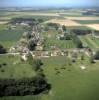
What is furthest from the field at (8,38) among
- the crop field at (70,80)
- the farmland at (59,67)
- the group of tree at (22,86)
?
the group of tree at (22,86)

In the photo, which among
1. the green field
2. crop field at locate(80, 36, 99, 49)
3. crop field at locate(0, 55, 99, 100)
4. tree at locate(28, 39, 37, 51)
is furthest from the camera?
the green field

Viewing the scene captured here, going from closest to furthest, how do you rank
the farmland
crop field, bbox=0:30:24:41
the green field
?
the farmland, the green field, crop field, bbox=0:30:24:41

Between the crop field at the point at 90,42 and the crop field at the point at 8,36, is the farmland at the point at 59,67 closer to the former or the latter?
the crop field at the point at 90,42

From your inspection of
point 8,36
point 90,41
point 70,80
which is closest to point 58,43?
point 90,41

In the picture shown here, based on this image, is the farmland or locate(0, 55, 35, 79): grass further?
locate(0, 55, 35, 79): grass

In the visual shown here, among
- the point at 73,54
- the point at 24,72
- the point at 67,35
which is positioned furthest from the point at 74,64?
the point at 67,35

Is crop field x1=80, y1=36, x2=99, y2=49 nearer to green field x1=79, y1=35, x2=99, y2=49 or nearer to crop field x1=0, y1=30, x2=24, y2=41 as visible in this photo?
green field x1=79, y1=35, x2=99, y2=49

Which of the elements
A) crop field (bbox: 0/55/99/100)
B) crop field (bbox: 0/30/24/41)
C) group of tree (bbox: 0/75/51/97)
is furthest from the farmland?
crop field (bbox: 0/30/24/41)

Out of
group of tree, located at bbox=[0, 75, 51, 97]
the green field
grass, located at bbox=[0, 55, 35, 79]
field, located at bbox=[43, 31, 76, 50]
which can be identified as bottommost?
the green field

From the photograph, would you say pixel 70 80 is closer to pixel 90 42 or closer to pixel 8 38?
pixel 90 42

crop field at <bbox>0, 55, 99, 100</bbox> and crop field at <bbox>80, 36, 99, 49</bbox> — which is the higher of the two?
crop field at <bbox>0, 55, 99, 100</bbox>
